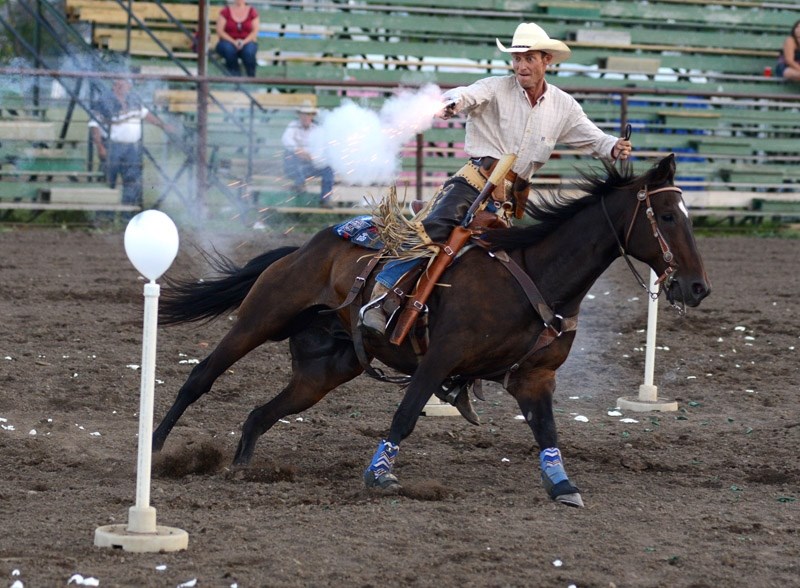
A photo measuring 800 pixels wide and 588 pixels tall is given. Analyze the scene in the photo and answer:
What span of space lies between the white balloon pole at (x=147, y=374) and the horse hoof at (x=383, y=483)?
1.31m

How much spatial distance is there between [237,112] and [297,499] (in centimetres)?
1085

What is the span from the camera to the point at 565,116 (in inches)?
255

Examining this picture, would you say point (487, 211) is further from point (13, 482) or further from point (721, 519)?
point (13, 482)

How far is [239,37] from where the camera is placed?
17219 mm

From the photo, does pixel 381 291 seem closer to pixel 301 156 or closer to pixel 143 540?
pixel 143 540

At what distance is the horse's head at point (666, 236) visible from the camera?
19.0ft

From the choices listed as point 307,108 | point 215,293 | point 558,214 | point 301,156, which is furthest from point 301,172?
point 558,214

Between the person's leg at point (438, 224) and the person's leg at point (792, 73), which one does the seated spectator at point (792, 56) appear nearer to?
the person's leg at point (792, 73)

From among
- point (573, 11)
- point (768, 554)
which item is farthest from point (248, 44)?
point (768, 554)

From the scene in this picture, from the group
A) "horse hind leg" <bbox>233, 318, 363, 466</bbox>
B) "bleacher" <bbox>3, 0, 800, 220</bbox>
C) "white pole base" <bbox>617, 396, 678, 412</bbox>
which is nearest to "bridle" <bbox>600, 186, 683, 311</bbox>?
"horse hind leg" <bbox>233, 318, 363, 466</bbox>

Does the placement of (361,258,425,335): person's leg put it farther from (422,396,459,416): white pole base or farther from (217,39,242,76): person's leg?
(217,39,242,76): person's leg

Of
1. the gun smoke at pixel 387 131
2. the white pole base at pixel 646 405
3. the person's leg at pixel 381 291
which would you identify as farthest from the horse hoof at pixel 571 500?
the white pole base at pixel 646 405

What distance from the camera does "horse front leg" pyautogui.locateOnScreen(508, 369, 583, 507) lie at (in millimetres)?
5816

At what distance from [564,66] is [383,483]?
1480cm
